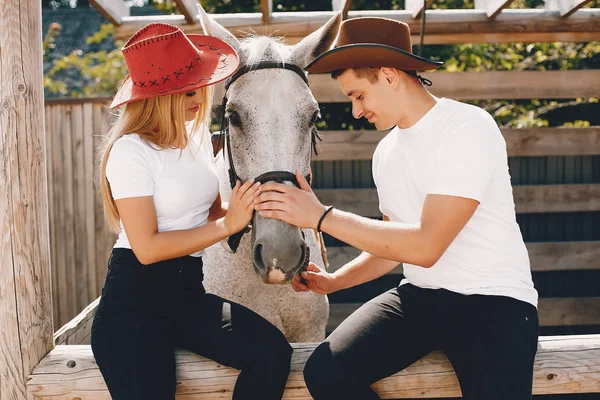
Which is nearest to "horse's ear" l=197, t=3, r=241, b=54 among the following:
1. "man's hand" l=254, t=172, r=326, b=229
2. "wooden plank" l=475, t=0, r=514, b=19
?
"man's hand" l=254, t=172, r=326, b=229

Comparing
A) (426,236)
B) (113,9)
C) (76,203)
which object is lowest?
(76,203)

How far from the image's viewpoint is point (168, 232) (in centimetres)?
197

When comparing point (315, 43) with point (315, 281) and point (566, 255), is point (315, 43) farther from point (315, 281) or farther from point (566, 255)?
point (566, 255)

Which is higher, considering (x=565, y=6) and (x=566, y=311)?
(x=565, y=6)

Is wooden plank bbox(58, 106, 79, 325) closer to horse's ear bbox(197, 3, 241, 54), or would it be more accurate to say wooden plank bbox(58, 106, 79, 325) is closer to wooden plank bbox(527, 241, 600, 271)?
horse's ear bbox(197, 3, 241, 54)

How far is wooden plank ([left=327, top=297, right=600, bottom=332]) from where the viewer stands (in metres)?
4.77

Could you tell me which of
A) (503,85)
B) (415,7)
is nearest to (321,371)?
(415,7)

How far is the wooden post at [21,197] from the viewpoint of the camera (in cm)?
204

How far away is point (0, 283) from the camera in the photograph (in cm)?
208

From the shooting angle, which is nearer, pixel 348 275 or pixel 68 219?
pixel 348 275

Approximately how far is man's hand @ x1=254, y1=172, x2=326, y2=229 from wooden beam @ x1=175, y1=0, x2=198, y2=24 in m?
1.84

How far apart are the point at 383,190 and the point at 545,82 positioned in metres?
3.01

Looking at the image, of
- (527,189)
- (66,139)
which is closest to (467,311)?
(527,189)

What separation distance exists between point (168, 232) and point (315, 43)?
3.40 ft
